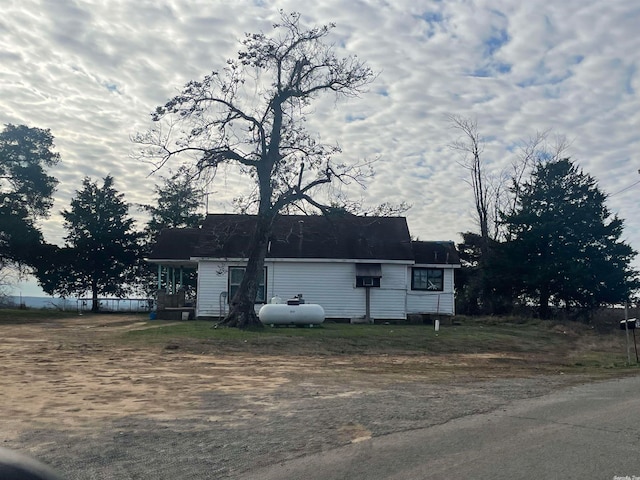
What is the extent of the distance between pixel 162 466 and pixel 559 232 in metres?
35.9

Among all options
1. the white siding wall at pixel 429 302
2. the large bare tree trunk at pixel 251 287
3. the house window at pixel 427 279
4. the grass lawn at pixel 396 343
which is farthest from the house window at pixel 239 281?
the house window at pixel 427 279

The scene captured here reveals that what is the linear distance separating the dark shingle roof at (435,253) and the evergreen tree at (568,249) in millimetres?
5736

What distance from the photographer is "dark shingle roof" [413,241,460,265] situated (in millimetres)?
33812

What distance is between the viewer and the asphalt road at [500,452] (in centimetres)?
634

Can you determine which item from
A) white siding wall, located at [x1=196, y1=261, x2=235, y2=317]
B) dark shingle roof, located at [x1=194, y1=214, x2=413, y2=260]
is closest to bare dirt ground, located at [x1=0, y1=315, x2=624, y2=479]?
white siding wall, located at [x1=196, y1=261, x2=235, y2=317]

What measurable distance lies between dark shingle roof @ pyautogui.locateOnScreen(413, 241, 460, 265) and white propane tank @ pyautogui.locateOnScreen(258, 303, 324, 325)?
9543mm

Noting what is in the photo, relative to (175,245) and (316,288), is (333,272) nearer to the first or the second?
(316,288)

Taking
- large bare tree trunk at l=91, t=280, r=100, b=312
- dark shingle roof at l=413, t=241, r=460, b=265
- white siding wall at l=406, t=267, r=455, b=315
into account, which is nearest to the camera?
white siding wall at l=406, t=267, r=455, b=315

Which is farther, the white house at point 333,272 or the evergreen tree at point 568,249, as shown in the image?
the evergreen tree at point 568,249

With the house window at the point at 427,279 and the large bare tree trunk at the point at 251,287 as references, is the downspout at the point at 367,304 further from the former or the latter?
the large bare tree trunk at the point at 251,287

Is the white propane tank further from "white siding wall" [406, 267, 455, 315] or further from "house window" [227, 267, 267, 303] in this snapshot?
"white siding wall" [406, 267, 455, 315]

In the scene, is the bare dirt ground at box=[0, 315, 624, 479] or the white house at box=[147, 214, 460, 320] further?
the white house at box=[147, 214, 460, 320]

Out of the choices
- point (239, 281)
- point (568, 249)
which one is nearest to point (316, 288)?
point (239, 281)

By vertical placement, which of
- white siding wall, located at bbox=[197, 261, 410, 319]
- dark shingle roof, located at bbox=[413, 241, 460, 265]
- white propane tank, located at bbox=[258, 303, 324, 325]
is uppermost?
dark shingle roof, located at bbox=[413, 241, 460, 265]
